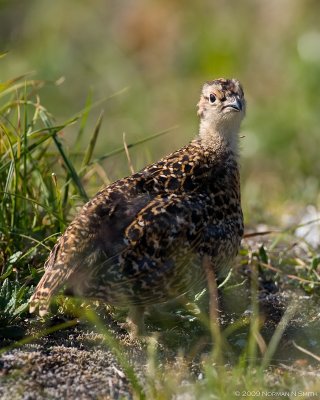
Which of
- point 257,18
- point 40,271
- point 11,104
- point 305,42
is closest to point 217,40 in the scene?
point 257,18

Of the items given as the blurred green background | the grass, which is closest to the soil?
the grass

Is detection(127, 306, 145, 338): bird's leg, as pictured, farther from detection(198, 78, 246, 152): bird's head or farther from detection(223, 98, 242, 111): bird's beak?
detection(223, 98, 242, 111): bird's beak

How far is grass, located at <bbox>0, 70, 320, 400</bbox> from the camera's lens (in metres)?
4.00

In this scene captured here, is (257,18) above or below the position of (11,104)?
below

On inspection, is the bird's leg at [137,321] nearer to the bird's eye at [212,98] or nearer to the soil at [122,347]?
the soil at [122,347]

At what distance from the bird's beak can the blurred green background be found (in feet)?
11.9

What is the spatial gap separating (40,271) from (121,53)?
8.49 m

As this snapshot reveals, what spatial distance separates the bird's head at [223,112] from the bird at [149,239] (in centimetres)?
32

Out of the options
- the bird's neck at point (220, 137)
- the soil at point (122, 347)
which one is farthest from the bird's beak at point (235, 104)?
the soil at point (122, 347)

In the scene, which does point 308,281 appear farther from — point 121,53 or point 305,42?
point 121,53

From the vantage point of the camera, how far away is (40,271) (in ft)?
16.1

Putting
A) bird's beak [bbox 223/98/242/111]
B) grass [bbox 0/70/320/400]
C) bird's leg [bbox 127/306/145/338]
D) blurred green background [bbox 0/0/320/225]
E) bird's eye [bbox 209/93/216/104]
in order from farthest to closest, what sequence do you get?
blurred green background [bbox 0/0/320/225]
bird's eye [bbox 209/93/216/104]
bird's beak [bbox 223/98/242/111]
bird's leg [bbox 127/306/145/338]
grass [bbox 0/70/320/400]

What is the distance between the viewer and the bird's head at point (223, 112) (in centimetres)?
537

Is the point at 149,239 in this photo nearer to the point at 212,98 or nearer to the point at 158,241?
the point at 158,241
